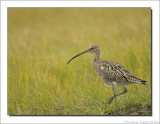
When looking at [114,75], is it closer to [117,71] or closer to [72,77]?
[117,71]

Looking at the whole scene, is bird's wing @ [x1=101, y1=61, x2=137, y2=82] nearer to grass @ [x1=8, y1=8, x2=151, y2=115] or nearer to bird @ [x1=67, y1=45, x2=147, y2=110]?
bird @ [x1=67, y1=45, x2=147, y2=110]

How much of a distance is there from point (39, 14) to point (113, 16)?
3823mm

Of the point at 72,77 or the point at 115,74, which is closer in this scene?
the point at 115,74

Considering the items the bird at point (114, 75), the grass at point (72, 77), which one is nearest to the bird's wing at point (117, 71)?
the bird at point (114, 75)

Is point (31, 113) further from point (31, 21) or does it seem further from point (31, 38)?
point (31, 21)

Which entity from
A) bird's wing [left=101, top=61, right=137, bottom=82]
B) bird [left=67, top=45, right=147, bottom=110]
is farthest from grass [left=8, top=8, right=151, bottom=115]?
bird's wing [left=101, top=61, right=137, bottom=82]

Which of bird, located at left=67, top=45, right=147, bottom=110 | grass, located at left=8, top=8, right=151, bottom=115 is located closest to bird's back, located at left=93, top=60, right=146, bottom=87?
bird, located at left=67, top=45, right=147, bottom=110

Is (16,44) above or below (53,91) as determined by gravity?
above

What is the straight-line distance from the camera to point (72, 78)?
8672 millimetres

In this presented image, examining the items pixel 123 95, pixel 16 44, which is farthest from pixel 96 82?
pixel 16 44

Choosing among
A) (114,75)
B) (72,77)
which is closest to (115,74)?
(114,75)

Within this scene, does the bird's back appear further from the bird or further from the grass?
the grass

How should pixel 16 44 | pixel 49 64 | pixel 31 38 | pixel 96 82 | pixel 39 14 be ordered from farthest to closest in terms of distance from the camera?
pixel 39 14
pixel 31 38
pixel 16 44
pixel 49 64
pixel 96 82

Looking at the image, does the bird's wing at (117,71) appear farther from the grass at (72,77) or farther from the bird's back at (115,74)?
the grass at (72,77)
